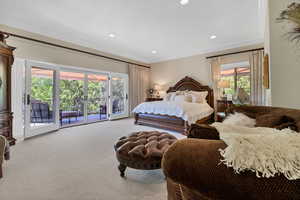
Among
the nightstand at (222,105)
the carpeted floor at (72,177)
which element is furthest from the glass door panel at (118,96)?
the nightstand at (222,105)

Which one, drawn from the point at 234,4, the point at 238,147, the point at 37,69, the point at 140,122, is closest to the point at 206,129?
the point at 238,147

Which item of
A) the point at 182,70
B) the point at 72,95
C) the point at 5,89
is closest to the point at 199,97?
the point at 182,70

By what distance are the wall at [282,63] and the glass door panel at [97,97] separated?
200 inches

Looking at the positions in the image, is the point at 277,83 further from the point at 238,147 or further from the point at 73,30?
the point at 73,30

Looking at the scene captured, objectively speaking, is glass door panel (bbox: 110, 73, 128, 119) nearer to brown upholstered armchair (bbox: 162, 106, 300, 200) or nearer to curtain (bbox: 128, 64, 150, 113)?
curtain (bbox: 128, 64, 150, 113)

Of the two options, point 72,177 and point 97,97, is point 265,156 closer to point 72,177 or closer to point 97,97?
point 72,177

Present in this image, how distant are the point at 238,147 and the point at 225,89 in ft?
17.0

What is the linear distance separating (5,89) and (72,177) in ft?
8.04

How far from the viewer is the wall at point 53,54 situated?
3393 mm

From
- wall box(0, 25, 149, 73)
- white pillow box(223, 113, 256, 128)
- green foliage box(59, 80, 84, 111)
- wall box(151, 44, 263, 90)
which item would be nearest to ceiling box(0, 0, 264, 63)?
wall box(0, 25, 149, 73)

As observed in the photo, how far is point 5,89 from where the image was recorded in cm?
276

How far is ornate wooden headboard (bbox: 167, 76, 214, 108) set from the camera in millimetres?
5184

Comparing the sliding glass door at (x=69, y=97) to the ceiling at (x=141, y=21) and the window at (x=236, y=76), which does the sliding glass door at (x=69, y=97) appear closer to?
the ceiling at (x=141, y=21)

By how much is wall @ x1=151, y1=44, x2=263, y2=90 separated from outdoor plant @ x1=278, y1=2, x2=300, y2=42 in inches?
123
